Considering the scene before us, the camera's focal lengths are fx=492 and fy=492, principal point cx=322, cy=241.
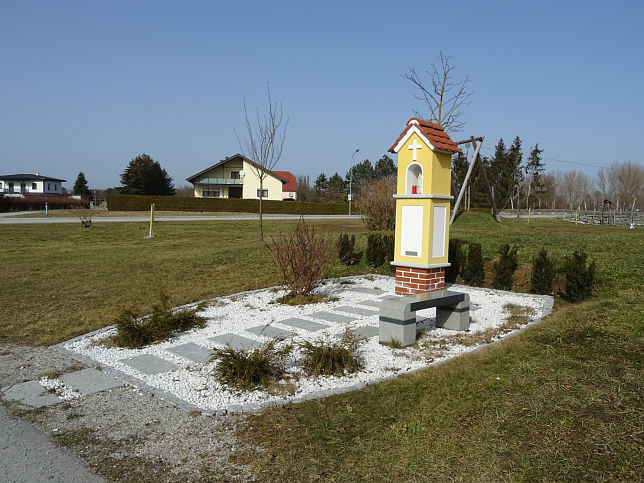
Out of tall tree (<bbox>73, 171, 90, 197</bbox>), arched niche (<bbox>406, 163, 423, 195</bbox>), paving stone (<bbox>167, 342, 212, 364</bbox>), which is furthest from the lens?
tall tree (<bbox>73, 171, 90, 197</bbox>)

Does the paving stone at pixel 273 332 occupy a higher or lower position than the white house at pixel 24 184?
lower

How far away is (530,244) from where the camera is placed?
31.9 ft

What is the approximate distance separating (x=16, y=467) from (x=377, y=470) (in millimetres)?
2017

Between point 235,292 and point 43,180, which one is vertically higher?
point 43,180

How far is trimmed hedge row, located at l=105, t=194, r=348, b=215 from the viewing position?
36.2m

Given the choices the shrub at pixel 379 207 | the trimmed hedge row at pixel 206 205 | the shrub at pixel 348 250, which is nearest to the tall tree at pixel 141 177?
the trimmed hedge row at pixel 206 205

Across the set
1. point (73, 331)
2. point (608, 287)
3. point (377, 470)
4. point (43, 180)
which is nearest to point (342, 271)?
point (608, 287)

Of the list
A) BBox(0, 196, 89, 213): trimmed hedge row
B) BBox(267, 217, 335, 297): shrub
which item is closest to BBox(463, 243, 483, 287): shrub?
BBox(267, 217, 335, 297): shrub

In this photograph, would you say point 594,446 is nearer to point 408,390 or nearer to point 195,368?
point 408,390

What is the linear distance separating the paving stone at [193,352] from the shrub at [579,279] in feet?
16.4

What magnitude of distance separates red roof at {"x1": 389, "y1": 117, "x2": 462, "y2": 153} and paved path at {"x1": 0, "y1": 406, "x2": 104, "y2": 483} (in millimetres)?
4907

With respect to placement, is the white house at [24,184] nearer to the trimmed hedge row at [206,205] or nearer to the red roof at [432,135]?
the trimmed hedge row at [206,205]

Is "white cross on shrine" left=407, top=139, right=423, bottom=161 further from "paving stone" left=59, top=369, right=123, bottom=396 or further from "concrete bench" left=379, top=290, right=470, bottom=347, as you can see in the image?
"paving stone" left=59, top=369, right=123, bottom=396

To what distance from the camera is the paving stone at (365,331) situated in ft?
17.7
